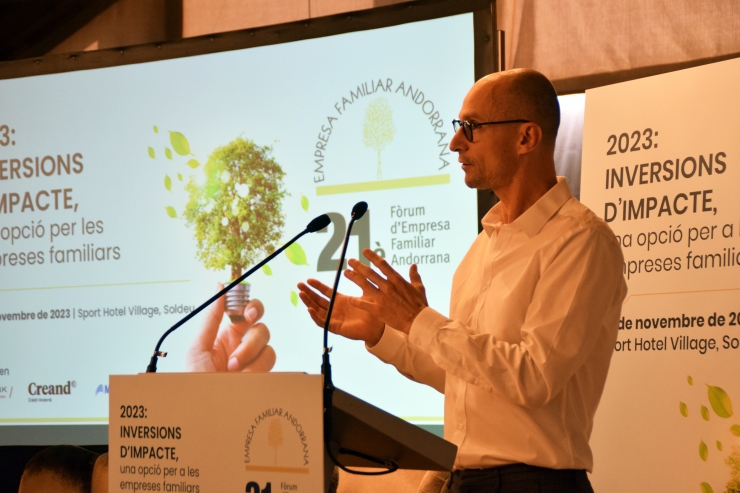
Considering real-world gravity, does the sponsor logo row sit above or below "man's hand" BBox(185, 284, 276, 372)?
below

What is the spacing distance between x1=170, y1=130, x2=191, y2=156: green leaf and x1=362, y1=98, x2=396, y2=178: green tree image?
3.00ft

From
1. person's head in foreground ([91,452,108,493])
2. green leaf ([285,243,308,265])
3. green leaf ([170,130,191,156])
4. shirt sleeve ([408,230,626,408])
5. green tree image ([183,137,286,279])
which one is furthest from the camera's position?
person's head in foreground ([91,452,108,493])

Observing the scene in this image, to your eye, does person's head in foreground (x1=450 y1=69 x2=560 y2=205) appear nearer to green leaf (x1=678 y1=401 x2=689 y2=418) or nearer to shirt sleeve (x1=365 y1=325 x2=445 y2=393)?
shirt sleeve (x1=365 y1=325 x2=445 y2=393)

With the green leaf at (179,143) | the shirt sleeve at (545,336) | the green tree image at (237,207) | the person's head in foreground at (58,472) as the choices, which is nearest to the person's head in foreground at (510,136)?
the shirt sleeve at (545,336)

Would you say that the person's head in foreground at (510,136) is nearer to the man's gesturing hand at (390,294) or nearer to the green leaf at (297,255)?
the man's gesturing hand at (390,294)

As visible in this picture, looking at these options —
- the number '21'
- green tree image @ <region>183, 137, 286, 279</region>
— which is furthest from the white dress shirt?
green tree image @ <region>183, 137, 286, 279</region>

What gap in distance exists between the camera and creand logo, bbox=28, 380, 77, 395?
A: 4250 mm

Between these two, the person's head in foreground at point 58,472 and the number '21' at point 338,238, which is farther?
the person's head in foreground at point 58,472

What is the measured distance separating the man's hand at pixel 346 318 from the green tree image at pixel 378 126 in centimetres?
156

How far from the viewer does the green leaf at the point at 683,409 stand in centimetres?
317

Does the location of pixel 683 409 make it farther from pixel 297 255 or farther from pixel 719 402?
pixel 297 255

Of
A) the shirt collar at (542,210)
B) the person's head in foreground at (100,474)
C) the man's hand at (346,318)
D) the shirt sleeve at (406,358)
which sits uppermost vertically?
the shirt collar at (542,210)

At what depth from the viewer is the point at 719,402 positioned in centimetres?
308

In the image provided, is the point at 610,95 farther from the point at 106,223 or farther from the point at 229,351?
the point at 106,223
